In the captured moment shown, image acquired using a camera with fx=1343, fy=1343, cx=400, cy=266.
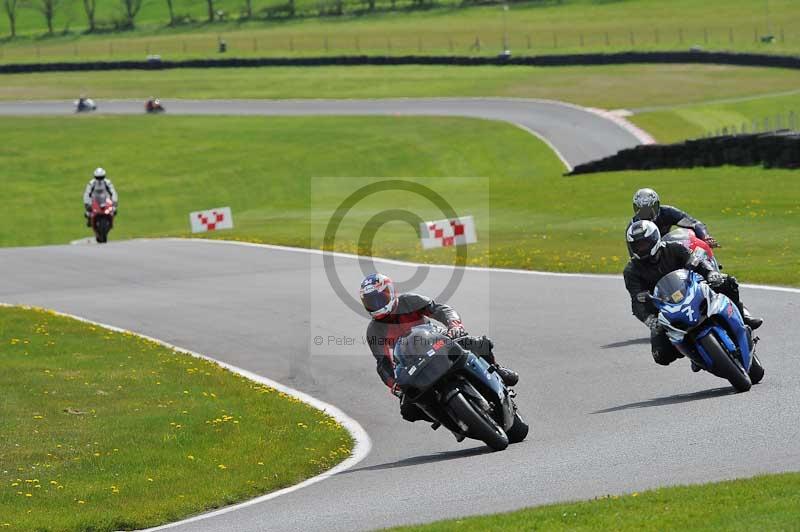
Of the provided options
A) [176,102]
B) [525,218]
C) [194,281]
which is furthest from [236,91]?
[194,281]

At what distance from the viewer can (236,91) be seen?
257ft

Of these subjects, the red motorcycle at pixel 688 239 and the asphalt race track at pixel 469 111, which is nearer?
the red motorcycle at pixel 688 239

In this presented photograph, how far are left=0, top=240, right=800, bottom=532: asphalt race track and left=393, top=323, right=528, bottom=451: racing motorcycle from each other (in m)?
0.29

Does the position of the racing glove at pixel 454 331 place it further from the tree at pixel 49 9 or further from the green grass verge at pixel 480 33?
the tree at pixel 49 9

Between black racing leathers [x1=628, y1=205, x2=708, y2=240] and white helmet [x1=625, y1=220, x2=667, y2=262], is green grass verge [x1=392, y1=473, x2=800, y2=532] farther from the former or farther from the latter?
black racing leathers [x1=628, y1=205, x2=708, y2=240]

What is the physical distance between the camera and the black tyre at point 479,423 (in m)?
11.3

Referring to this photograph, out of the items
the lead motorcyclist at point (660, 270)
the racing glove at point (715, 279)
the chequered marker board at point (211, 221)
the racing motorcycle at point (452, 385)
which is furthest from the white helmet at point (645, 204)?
the chequered marker board at point (211, 221)

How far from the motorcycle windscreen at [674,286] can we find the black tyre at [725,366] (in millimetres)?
460

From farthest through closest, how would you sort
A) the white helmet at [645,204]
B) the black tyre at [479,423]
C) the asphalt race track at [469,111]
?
the asphalt race track at [469,111]
the white helmet at [645,204]
the black tyre at [479,423]

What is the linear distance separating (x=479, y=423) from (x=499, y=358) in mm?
4940

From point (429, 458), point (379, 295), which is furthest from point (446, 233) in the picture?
point (379, 295)

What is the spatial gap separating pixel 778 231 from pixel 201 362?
13.3m

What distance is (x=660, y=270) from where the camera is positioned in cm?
1377

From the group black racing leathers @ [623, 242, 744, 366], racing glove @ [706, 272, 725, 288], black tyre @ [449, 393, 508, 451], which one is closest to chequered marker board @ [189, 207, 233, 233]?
black racing leathers @ [623, 242, 744, 366]
